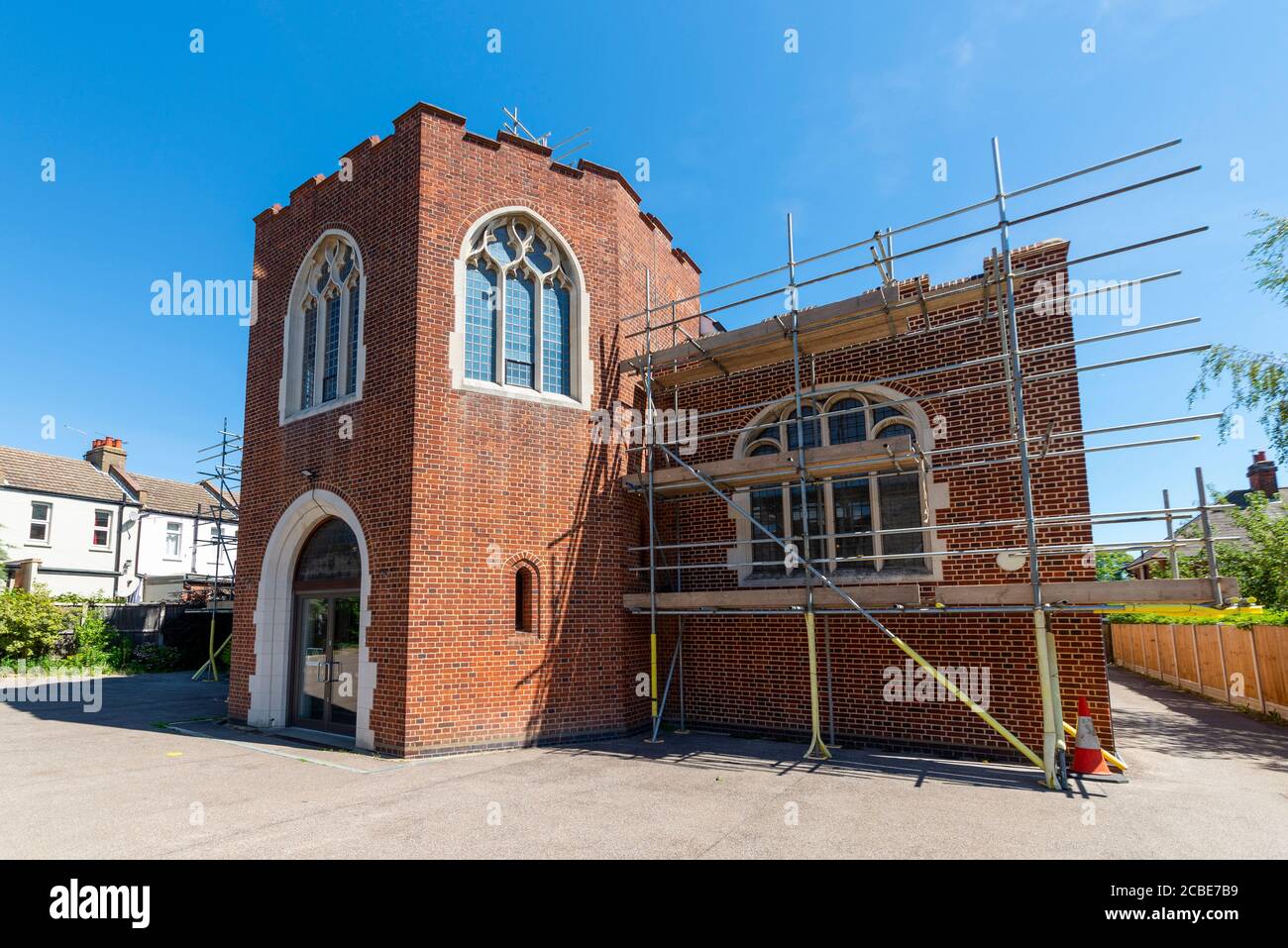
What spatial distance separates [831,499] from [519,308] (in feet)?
18.9

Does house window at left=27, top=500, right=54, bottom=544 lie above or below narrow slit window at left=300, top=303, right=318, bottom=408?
below

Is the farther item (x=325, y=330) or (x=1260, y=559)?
(x=1260, y=559)

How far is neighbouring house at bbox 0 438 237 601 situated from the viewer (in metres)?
25.4

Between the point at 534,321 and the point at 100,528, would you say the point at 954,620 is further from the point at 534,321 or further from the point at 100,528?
the point at 100,528

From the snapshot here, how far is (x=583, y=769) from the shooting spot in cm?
831

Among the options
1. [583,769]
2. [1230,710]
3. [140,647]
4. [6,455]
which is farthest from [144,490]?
[1230,710]

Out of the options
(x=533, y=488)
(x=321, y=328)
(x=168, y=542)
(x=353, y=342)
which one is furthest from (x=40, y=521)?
(x=533, y=488)

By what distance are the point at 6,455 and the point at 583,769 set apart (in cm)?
3044

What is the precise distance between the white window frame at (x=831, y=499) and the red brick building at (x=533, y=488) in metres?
0.05

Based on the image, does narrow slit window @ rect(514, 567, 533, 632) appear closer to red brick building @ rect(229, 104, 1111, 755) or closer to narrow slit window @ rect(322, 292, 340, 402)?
red brick building @ rect(229, 104, 1111, 755)

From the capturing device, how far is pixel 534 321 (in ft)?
36.1

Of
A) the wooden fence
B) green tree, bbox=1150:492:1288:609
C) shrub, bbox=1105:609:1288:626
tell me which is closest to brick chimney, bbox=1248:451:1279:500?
shrub, bbox=1105:609:1288:626

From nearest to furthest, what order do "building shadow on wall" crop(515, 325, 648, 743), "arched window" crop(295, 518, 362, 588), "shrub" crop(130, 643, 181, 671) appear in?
"building shadow on wall" crop(515, 325, 648, 743)
"arched window" crop(295, 518, 362, 588)
"shrub" crop(130, 643, 181, 671)

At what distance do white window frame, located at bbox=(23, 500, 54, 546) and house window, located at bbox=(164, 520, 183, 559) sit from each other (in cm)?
449
